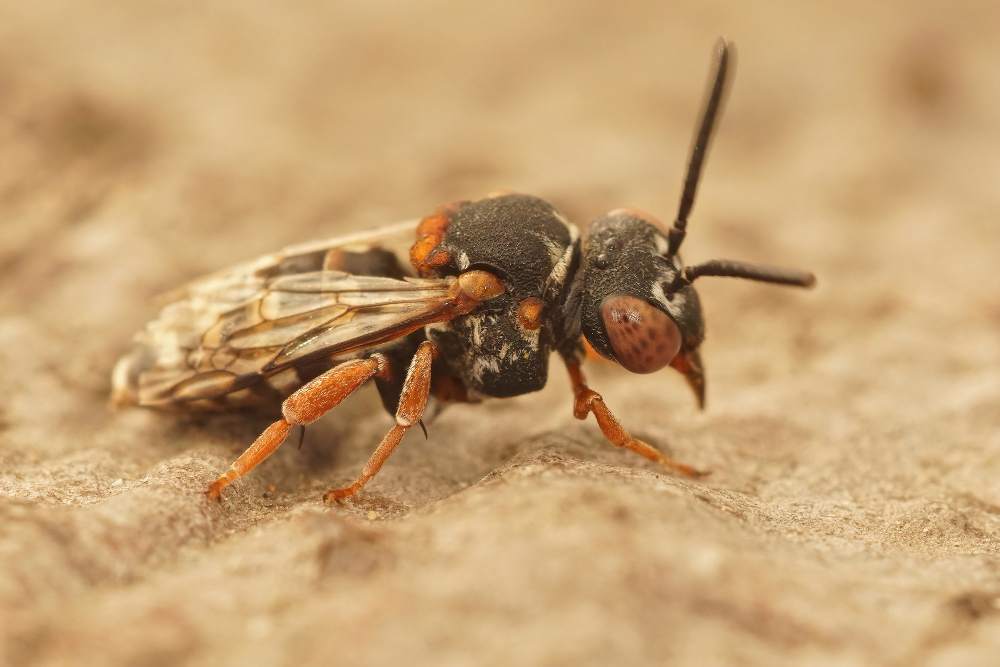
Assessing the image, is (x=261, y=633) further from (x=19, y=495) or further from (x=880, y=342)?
(x=880, y=342)

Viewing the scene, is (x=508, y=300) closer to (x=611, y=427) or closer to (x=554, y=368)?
(x=611, y=427)

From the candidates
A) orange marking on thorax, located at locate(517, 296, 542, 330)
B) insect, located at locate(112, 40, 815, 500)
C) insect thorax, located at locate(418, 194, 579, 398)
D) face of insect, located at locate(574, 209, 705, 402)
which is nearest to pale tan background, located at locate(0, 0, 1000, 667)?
insect, located at locate(112, 40, 815, 500)

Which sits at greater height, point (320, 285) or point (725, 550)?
point (320, 285)

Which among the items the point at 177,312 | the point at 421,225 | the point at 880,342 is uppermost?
the point at 421,225

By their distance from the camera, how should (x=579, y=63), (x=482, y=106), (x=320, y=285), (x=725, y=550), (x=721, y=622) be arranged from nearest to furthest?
(x=721, y=622) < (x=725, y=550) < (x=320, y=285) < (x=482, y=106) < (x=579, y=63)

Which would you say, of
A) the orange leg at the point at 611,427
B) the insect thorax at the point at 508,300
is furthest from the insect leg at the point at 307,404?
the orange leg at the point at 611,427

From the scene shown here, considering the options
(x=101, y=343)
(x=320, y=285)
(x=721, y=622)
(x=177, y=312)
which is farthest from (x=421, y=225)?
(x=721, y=622)

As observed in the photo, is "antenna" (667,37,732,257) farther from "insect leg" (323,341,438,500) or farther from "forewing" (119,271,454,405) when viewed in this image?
"insect leg" (323,341,438,500)
